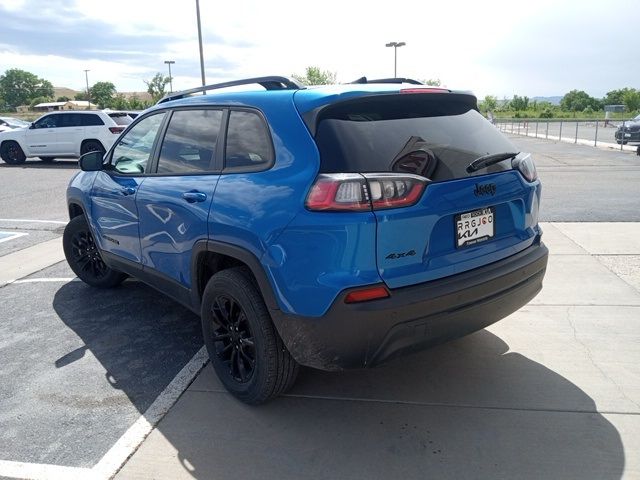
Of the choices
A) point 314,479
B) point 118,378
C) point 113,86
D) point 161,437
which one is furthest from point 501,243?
point 113,86

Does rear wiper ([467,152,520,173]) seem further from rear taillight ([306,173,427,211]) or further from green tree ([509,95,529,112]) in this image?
green tree ([509,95,529,112])

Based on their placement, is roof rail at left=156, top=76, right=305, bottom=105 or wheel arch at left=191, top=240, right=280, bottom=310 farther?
roof rail at left=156, top=76, right=305, bottom=105

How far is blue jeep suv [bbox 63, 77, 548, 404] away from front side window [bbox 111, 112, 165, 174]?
19.3 inches

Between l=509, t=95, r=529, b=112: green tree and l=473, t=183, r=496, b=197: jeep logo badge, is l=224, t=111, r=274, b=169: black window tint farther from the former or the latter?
l=509, t=95, r=529, b=112: green tree

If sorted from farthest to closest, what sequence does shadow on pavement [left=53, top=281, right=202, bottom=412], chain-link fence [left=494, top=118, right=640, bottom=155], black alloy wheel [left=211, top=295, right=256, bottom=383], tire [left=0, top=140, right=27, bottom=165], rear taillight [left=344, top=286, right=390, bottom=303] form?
chain-link fence [left=494, top=118, right=640, bottom=155] < tire [left=0, top=140, right=27, bottom=165] < shadow on pavement [left=53, top=281, right=202, bottom=412] < black alloy wheel [left=211, top=295, right=256, bottom=383] < rear taillight [left=344, top=286, right=390, bottom=303]

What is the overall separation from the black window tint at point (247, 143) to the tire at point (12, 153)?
18162mm

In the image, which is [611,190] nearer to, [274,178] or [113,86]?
[274,178]

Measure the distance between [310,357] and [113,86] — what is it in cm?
12381

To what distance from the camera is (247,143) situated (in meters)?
3.09

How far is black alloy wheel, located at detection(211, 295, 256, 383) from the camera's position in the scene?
10.2 feet

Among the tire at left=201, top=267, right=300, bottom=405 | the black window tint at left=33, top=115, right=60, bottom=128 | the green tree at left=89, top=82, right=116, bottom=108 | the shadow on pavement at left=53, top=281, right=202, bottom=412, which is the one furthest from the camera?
the green tree at left=89, top=82, right=116, bottom=108

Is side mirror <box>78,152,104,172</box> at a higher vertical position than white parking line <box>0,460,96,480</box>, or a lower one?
higher

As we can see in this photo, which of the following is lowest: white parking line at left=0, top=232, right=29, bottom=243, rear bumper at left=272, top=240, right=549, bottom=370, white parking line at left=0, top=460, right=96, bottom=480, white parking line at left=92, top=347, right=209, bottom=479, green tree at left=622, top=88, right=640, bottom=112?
white parking line at left=0, top=460, right=96, bottom=480

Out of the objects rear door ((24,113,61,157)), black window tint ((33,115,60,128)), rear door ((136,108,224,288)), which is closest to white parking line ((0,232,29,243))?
rear door ((136,108,224,288))
